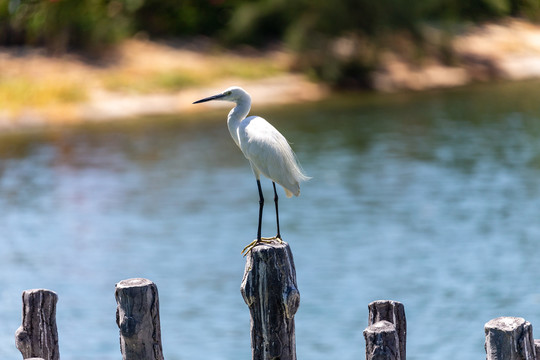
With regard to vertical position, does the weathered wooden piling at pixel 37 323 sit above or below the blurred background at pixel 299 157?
below

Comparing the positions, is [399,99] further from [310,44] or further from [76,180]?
[76,180]

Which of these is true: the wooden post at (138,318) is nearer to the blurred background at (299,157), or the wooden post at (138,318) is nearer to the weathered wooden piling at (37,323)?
the weathered wooden piling at (37,323)

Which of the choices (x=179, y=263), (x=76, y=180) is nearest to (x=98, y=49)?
(x=76, y=180)

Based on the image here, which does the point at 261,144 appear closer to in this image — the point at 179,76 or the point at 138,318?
the point at 138,318

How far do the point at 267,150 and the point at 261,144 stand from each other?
0.05 m

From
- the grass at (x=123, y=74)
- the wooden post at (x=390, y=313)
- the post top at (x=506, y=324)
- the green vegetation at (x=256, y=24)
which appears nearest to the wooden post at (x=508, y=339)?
the post top at (x=506, y=324)

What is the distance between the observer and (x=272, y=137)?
5605 millimetres

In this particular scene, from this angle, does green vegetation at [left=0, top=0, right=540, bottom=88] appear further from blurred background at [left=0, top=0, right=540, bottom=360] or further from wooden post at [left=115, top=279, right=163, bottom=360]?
wooden post at [left=115, top=279, right=163, bottom=360]

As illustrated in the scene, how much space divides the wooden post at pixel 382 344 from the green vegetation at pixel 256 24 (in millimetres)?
23312

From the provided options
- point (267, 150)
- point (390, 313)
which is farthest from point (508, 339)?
point (267, 150)

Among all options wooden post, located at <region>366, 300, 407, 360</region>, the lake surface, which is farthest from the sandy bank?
wooden post, located at <region>366, 300, 407, 360</region>

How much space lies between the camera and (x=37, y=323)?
16.8 ft

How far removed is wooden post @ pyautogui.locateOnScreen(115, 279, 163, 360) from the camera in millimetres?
4598

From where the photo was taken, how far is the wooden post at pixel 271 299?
459cm
